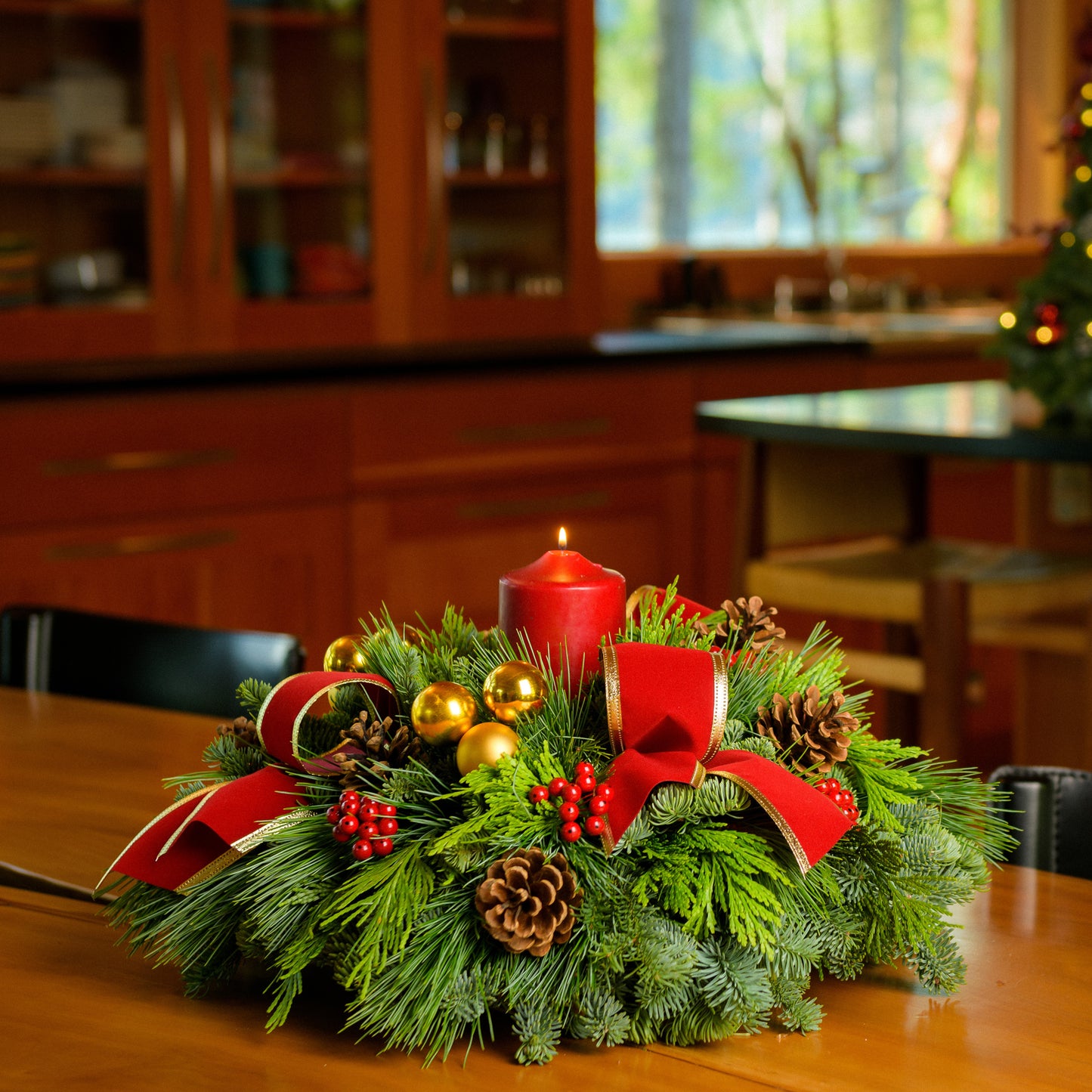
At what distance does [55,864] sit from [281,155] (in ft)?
8.84

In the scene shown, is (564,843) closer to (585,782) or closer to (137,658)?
(585,782)

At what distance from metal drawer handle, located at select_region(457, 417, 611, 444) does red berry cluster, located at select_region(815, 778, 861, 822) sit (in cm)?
262

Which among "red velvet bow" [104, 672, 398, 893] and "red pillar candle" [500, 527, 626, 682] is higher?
"red pillar candle" [500, 527, 626, 682]

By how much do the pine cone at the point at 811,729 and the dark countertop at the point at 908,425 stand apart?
1593 millimetres

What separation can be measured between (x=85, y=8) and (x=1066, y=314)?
1860 millimetres

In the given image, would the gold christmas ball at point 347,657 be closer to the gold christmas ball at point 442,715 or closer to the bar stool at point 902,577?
the gold christmas ball at point 442,715

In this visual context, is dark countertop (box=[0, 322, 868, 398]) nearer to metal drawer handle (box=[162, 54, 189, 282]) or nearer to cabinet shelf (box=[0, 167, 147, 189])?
metal drawer handle (box=[162, 54, 189, 282])

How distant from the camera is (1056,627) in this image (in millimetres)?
2648

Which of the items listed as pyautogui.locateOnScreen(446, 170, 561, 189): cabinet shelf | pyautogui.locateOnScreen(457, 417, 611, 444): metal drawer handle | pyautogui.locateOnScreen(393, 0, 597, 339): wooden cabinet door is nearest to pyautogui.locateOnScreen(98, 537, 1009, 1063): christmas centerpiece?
pyautogui.locateOnScreen(457, 417, 611, 444): metal drawer handle

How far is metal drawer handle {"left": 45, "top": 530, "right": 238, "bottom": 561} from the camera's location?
2805 mm

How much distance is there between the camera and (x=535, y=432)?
335 cm

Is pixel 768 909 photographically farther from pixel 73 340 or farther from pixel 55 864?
pixel 73 340

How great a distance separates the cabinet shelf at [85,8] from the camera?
121 inches

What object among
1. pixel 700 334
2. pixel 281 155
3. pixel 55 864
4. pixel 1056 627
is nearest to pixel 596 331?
pixel 700 334
